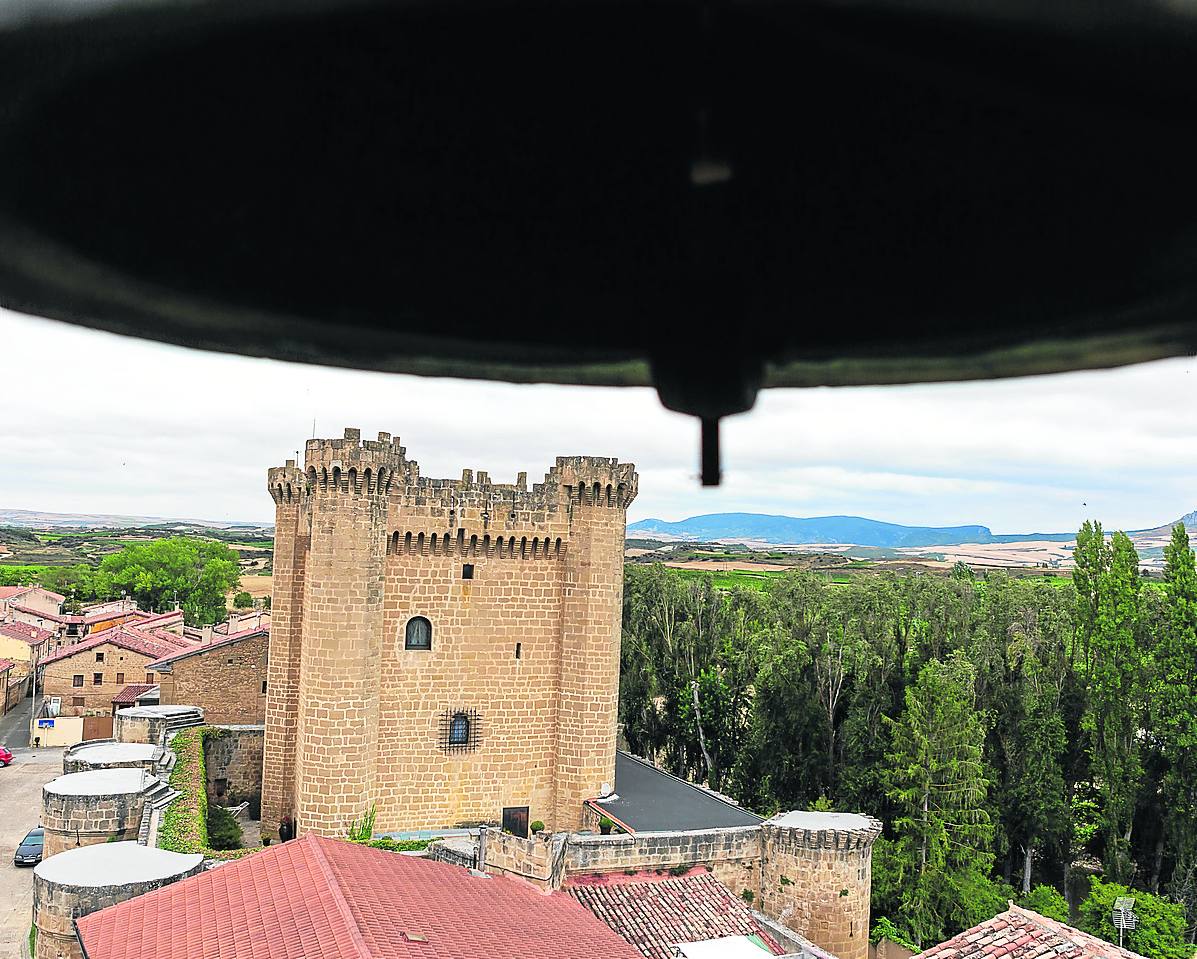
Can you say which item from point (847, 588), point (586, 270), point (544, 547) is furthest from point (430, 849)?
point (847, 588)

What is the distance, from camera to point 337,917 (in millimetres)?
12203

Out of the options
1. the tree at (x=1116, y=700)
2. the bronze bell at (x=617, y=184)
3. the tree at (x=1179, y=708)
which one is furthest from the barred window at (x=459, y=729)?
the bronze bell at (x=617, y=184)

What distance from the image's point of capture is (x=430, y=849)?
18.3m

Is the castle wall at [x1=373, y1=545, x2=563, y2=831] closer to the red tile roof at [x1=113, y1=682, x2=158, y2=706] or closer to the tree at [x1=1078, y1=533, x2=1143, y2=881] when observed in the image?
the tree at [x1=1078, y1=533, x2=1143, y2=881]

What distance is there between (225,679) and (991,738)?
21.7m

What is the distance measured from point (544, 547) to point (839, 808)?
11276 mm

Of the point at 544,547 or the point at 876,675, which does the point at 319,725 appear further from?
the point at 876,675

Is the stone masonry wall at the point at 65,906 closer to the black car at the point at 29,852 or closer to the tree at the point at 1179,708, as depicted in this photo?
the black car at the point at 29,852

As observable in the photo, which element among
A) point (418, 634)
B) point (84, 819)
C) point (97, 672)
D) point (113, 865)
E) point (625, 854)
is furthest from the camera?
point (97, 672)

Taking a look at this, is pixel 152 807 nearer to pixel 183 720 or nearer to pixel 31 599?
pixel 183 720

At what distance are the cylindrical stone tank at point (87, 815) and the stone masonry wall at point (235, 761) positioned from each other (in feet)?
26.6

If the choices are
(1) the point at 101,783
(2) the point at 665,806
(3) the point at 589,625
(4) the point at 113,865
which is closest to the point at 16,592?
(1) the point at 101,783

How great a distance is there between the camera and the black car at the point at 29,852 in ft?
80.2

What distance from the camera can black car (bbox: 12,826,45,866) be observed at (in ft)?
80.2
